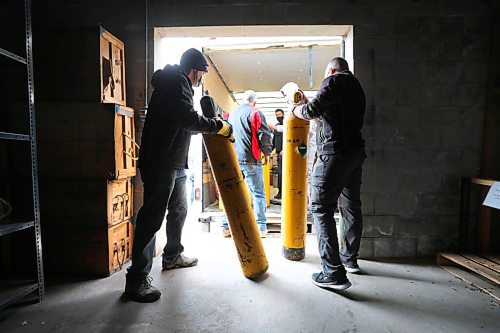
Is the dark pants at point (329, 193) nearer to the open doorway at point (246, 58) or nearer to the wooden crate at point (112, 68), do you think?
the open doorway at point (246, 58)

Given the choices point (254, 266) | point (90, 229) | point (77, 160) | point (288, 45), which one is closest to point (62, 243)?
point (90, 229)

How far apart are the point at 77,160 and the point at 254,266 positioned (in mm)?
1595

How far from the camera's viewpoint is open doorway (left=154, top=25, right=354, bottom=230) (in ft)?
9.75

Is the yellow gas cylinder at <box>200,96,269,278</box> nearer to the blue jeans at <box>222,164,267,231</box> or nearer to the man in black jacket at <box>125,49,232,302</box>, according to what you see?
the man in black jacket at <box>125,49,232,302</box>

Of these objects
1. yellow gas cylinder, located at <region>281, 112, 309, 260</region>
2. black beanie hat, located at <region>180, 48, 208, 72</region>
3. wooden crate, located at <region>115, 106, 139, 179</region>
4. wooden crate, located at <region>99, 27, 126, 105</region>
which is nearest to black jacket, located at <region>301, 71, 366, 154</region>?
yellow gas cylinder, located at <region>281, 112, 309, 260</region>

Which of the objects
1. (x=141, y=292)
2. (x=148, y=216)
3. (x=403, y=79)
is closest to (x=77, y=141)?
(x=148, y=216)

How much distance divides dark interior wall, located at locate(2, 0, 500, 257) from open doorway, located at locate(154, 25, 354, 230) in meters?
0.13

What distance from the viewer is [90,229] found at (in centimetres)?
243

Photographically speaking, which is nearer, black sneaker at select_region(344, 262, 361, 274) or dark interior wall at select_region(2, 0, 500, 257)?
black sneaker at select_region(344, 262, 361, 274)

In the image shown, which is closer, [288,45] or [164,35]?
[164,35]

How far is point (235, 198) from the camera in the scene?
2.38m

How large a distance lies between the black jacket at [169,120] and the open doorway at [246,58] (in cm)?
92

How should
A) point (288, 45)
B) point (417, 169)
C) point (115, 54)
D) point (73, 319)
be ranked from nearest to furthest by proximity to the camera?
point (73, 319), point (115, 54), point (417, 169), point (288, 45)

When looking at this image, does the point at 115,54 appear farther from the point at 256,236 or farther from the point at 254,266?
the point at 254,266
